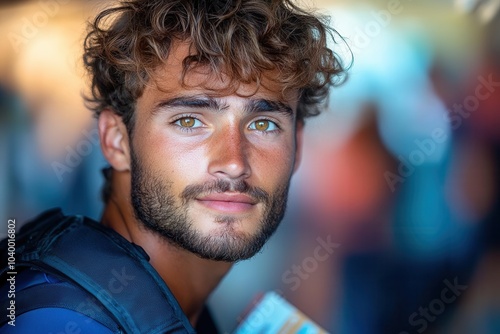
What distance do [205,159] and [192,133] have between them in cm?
6

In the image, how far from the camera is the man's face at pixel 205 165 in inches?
52.7

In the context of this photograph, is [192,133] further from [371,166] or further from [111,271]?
[371,166]

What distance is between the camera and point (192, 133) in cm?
137

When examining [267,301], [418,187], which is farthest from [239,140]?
[418,187]

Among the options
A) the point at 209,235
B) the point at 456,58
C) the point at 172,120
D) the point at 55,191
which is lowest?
the point at 55,191

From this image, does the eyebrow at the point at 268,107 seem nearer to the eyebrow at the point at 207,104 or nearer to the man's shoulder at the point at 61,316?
the eyebrow at the point at 207,104

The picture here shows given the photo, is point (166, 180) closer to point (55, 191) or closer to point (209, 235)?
point (209, 235)

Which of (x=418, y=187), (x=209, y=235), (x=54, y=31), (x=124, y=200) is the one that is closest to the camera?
(x=209, y=235)

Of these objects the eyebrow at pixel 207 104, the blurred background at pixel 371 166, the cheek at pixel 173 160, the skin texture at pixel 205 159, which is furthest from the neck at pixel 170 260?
the blurred background at pixel 371 166

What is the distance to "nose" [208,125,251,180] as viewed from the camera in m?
1.32

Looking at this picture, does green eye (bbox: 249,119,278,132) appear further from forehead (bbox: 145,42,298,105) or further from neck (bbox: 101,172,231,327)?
neck (bbox: 101,172,231,327)

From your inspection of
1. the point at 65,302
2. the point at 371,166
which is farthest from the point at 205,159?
the point at 371,166

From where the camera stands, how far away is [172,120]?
140 cm

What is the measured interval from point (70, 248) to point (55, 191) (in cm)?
182
